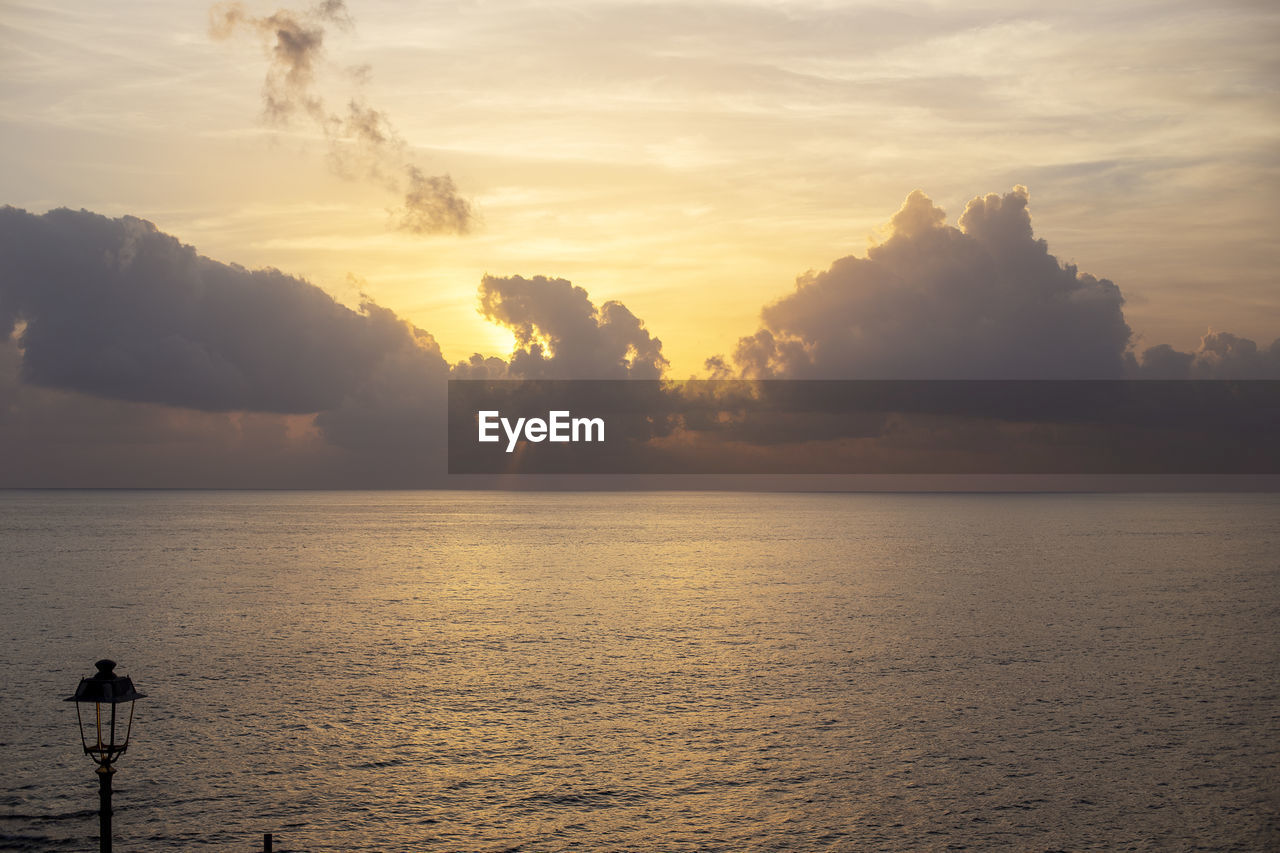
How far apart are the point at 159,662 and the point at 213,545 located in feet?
449

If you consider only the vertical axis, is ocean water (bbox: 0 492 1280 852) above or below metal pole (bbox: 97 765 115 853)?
below

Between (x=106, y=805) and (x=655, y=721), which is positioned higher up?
(x=106, y=805)

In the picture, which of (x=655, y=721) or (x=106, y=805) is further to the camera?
(x=655, y=721)

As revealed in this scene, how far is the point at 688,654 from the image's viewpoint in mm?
69250

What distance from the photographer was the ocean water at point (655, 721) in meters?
35.7

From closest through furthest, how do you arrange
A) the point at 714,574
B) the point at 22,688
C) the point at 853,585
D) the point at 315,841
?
the point at 315,841 → the point at 22,688 → the point at 853,585 → the point at 714,574

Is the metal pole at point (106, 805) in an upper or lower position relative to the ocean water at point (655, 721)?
upper

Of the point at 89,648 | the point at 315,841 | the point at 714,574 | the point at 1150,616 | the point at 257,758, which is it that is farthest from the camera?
the point at 714,574

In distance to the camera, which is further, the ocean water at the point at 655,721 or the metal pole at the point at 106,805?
the ocean water at the point at 655,721

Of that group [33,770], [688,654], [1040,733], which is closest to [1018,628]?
[688,654]

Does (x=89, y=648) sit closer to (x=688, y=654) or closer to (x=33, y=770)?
(x=33, y=770)

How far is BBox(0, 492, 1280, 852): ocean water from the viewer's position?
35.7 m

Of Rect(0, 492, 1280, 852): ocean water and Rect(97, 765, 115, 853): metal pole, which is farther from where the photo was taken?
Rect(0, 492, 1280, 852): ocean water

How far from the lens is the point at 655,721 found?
49.5 m
